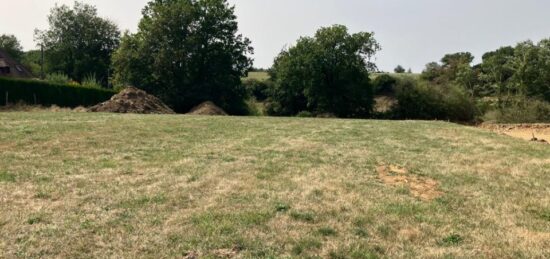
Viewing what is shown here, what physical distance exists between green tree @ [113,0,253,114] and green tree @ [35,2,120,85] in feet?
83.6

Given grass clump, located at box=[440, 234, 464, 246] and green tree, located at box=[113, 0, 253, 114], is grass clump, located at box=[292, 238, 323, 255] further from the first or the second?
green tree, located at box=[113, 0, 253, 114]

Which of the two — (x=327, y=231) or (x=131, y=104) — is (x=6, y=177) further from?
(x=131, y=104)

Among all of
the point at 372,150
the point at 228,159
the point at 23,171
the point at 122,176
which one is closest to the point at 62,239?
the point at 122,176

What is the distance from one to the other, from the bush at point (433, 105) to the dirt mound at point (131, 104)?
2640cm

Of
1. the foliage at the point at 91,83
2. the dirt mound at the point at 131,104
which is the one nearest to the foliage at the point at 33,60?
the foliage at the point at 91,83

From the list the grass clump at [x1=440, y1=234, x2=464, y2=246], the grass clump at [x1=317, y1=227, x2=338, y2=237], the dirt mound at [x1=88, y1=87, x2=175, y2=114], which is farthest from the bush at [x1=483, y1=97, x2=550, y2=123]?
the grass clump at [x1=317, y1=227, x2=338, y2=237]

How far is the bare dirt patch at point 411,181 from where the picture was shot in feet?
29.3

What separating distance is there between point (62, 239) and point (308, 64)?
4452 cm

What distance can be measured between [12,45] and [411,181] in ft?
315

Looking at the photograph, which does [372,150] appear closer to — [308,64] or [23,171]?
[23,171]

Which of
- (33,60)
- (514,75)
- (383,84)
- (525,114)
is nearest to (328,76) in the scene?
(383,84)

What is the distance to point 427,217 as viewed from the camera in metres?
7.30

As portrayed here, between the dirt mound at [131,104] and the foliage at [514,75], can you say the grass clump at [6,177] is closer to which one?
the dirt mound at [131,104]

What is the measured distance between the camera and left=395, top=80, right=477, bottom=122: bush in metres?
48.3
